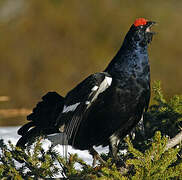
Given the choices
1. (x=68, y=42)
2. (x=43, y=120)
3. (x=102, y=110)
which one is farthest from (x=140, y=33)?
(x=68, y=42)

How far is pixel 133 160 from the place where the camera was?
1640 mm

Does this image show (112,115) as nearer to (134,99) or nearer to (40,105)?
(134,99)

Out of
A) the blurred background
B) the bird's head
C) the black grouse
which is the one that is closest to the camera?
the black grouse

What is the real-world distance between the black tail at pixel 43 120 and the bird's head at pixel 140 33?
1.64 ft

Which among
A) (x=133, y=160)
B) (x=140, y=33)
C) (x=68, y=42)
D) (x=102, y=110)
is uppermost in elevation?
(x=68, y=42)

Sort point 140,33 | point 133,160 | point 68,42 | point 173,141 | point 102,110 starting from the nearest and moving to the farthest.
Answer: point 133,160, point 173,141, point 102,110, point 140,33, point 68,42

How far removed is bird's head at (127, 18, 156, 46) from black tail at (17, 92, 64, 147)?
499 mm

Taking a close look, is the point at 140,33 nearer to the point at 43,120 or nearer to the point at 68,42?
the point at 43,120

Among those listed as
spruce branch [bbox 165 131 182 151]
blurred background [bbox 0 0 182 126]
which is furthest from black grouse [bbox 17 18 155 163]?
blurred background [bbox 0 0 182 126]

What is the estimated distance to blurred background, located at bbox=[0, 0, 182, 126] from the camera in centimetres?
890

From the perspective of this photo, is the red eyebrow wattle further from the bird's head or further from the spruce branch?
the spruce branch

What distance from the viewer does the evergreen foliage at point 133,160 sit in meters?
1.66

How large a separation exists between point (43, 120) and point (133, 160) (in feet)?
2.64

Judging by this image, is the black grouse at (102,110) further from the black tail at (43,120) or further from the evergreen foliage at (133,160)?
the evergreen foliage at (133,160)
